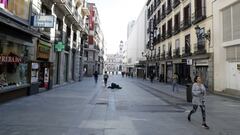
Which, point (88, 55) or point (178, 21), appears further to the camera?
point (88, 55)

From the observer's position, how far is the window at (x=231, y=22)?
1967cm

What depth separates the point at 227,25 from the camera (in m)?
21.0

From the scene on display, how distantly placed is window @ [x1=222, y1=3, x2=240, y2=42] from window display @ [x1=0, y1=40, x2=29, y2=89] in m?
14.1

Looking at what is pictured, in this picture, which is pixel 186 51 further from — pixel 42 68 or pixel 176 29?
pixel 42 68

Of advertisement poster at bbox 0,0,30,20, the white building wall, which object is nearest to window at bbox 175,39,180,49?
advertisement poster at bbox 0,0,30,20

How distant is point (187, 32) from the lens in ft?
99.1

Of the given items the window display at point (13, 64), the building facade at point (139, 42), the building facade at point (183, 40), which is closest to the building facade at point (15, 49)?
the window display at point (13, 64)

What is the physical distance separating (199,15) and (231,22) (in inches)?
245

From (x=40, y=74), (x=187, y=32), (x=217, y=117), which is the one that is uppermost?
(x=187, y=32)

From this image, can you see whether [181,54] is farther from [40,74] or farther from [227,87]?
[40,74]

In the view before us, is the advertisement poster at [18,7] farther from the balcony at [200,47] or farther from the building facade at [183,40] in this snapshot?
the balcony at [200,47]

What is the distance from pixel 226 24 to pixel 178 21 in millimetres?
A: 13491

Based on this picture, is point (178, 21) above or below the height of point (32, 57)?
above

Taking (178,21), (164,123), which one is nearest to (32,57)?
(164,123)
